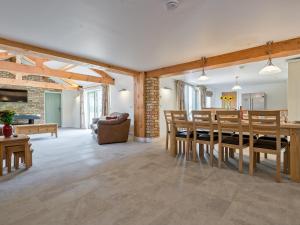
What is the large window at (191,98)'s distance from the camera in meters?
8.72

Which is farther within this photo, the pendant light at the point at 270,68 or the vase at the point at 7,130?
the pendant light at the point at 270,68

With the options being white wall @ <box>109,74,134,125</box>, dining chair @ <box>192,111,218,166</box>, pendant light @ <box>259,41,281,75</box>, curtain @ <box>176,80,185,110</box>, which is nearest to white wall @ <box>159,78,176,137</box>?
curtain @ <box>176,80,185,110</box>

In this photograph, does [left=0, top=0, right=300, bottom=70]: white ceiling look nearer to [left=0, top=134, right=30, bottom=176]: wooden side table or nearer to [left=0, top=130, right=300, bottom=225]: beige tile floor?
[left=0, top=134, right=30, bottom=176]: wooden side table

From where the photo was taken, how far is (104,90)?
8.38 metres

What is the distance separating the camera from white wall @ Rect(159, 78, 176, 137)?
6.83 m

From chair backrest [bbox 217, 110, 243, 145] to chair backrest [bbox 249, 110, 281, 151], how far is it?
0.17 m

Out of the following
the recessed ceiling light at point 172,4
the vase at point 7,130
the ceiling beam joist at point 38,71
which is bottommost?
the vase at point 7,130

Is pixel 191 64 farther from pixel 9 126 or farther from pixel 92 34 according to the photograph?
pixel 9 126

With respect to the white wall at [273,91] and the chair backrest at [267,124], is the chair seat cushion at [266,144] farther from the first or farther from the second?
the white wall at [273,91]

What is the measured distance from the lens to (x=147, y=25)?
274 centimetres

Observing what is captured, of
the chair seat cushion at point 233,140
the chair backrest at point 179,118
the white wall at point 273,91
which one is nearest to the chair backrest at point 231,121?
the chair seat cushion at point 233,140

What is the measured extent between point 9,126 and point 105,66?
2745 mm

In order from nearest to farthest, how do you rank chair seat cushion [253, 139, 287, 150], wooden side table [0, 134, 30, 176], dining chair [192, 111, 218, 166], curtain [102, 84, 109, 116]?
chair seat cushion [253, 139, 287, 150] < wooden side table [0, 134, 30, 176] < dining chair [192, 111, 218, 166] < curtain [102, 84, 109, 116]

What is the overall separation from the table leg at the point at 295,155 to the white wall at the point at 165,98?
4.48 m
